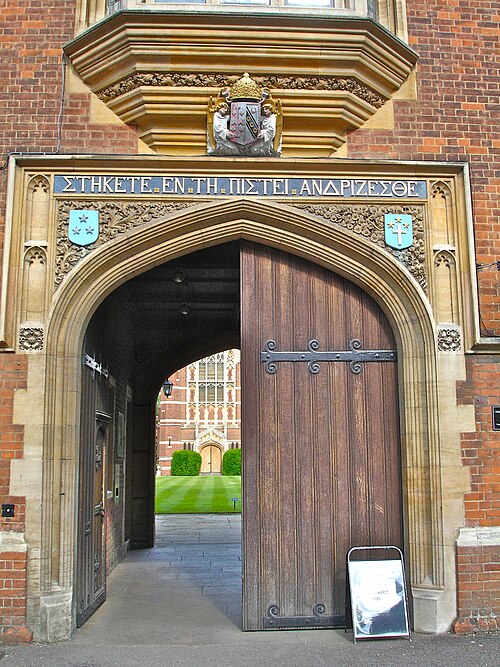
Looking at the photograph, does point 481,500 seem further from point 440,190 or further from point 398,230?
point 440,190

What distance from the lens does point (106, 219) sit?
7.11 m

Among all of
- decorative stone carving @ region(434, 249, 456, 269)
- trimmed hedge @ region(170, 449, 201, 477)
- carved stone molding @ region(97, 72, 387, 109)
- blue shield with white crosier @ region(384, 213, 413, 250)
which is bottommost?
trimmed hedge @ region(170, 449, 201, 477)

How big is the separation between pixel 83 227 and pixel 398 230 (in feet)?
10.3

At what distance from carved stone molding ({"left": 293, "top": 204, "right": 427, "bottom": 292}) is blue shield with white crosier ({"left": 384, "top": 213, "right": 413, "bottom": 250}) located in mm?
36

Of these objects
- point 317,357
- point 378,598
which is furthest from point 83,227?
point 378,598

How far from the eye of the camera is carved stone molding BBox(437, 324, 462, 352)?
7.04 m

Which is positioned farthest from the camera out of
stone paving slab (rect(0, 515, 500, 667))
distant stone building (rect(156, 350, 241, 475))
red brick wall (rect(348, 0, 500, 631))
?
distant stone building (rect(156, 350, 241, 475))

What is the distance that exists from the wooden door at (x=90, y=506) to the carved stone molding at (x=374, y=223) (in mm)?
2958

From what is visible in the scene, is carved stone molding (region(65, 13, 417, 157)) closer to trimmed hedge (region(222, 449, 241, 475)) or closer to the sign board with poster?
the sign board with poster

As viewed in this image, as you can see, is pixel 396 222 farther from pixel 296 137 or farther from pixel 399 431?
pixel 399 431

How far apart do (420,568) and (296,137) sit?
14.4 ft

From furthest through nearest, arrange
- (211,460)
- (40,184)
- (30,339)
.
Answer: (211,460)
(40,184)
(30,339)

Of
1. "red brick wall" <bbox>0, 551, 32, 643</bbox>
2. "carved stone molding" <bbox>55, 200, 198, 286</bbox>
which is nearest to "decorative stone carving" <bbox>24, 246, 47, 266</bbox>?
"carved stone molding" <bbox>55, 200, 198, 286</bbox>

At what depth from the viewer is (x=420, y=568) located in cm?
679
